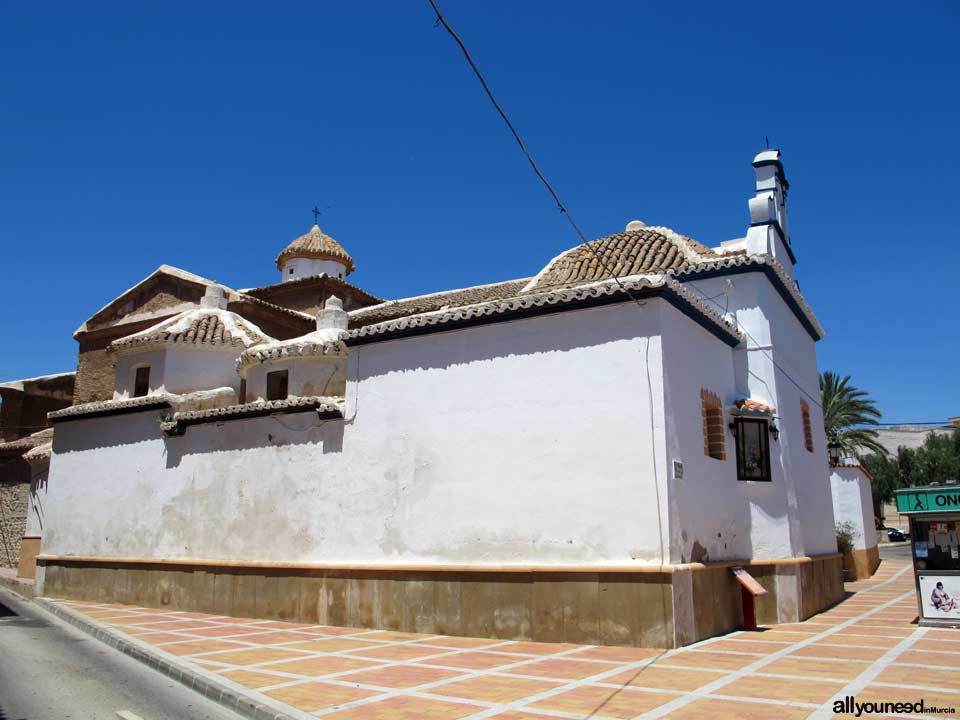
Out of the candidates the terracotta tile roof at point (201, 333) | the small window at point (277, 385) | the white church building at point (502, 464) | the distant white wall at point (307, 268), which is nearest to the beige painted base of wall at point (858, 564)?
the white church building at point (502, 464)

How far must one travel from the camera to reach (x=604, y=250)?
47.4 feet

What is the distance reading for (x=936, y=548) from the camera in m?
10.5

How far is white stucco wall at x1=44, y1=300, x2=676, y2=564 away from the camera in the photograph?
9586 mm

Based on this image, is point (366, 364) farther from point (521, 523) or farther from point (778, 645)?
point (778, 645)

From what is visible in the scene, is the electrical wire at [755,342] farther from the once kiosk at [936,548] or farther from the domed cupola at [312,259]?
the domed cupola at [312,259]

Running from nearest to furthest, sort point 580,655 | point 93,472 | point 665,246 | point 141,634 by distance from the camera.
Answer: point 580,655, point 141,634, point 665,246, point 93,472

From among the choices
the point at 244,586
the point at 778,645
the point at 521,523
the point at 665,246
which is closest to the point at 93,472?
the point at 244,586

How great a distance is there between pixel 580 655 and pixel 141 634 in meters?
6.05

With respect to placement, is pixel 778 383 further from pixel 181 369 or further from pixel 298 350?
pixel 181 369

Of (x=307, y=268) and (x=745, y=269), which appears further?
(x=307, y=268)

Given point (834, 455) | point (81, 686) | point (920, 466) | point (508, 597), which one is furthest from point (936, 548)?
point (920, 466)

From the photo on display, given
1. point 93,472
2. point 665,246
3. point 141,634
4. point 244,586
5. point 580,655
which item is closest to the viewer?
point 580,655

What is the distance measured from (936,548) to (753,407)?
3.06m

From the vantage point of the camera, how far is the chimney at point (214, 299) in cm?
1817
